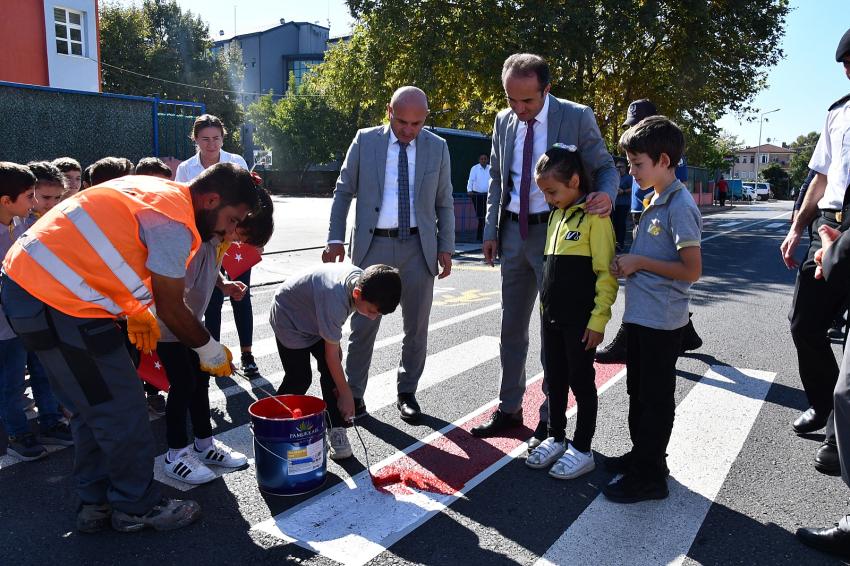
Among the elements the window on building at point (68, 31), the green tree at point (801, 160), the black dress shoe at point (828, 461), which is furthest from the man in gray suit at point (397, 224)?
the green tree at point (801, 160)

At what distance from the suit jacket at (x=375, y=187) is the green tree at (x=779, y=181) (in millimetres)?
97265

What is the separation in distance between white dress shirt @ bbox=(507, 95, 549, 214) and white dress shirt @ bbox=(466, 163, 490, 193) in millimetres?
12019

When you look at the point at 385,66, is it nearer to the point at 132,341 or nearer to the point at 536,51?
the point at 536,51

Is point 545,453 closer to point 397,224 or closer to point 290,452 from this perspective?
point 290,452

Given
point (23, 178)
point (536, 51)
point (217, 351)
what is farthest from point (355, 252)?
point (536, 51)

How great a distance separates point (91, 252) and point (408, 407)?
2.48 meters

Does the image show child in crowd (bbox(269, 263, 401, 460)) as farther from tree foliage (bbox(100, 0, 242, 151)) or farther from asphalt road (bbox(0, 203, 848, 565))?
tree foliage (bbox(100, 0, 242, 151))

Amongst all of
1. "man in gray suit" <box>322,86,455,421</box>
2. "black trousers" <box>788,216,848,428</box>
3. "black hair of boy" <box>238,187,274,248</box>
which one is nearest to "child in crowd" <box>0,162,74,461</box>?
"black hair of boy" <box>238,187,274,248</box>

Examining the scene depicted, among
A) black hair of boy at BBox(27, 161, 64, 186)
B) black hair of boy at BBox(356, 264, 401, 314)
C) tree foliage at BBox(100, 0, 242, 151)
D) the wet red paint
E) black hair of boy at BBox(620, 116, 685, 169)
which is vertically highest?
tree foliage at BBox(100, 0, 242, 151)

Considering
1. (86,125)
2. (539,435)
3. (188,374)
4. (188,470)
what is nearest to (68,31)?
(86,125)

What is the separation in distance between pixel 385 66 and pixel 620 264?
22098mm

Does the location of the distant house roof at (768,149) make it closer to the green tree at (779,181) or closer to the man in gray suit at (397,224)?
the green tree at (779,181)

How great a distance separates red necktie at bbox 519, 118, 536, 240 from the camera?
163 inches

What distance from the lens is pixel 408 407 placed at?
15.3 ft
